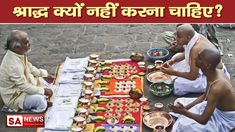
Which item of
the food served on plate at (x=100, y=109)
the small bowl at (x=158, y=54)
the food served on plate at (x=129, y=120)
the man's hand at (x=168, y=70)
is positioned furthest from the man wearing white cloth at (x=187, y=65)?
the food served on plate at (x=100, y=109)

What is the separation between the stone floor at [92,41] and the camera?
26.7 feet

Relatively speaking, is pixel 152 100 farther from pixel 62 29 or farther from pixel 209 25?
pixel 62 29

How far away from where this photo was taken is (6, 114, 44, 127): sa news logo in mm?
6410

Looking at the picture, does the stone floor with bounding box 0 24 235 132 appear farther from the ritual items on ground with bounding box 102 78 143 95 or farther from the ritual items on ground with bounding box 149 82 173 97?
the ritual items on ground with bounding box 149 82 173 97

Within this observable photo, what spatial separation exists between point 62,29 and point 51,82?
2.17 m

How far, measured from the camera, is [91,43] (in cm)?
861

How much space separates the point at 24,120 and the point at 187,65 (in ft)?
7.82

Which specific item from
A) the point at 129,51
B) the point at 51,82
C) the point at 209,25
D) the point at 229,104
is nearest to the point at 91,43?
the point at 129,51

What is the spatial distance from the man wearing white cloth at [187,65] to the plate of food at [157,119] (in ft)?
1.85

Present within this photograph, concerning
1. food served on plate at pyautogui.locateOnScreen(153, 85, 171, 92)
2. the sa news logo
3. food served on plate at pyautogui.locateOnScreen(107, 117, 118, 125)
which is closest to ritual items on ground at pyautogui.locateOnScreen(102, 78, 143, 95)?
food served on plate at pyautogui.locateOnScreen(153, 85, 171, 92)

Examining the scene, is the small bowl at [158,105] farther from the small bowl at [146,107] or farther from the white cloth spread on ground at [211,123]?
the white cloth spread on ground at [211,123]

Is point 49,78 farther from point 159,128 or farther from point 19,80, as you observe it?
point 159,128

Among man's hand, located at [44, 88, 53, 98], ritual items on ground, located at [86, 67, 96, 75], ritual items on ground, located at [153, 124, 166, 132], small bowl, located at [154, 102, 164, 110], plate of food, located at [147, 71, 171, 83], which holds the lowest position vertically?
ritual items on ground, located at [153, 124, 166, 132]

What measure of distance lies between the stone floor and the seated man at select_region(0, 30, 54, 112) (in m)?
1.15
